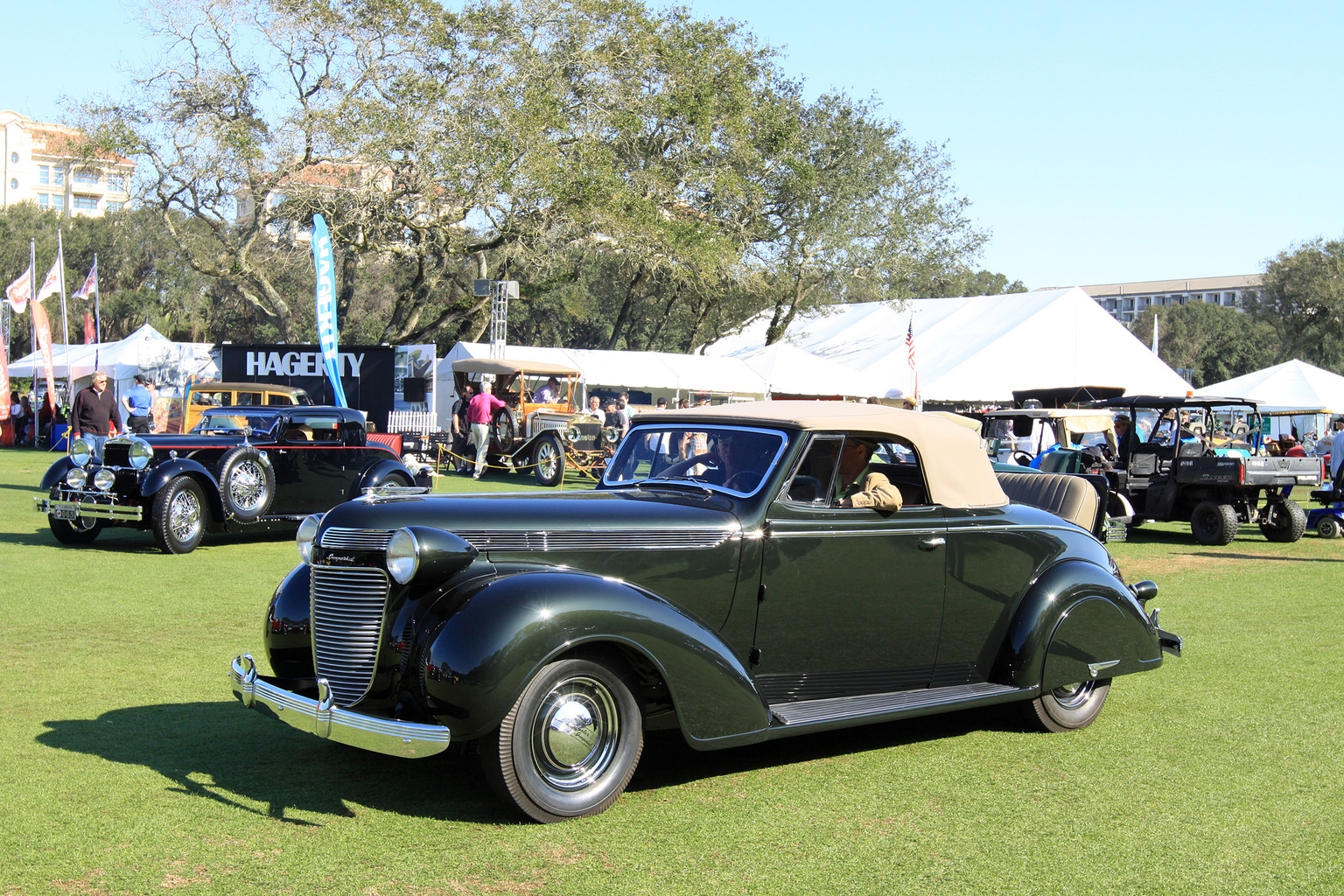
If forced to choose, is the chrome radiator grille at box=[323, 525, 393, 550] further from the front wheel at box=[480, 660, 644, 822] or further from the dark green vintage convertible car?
the front wheel at box=[480, 660, 644, 822]

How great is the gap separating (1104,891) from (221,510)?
32.3 ft

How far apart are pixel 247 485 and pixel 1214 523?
41.0 ft

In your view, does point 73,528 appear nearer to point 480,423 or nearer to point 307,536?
point 307,536

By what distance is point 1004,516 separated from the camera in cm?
505

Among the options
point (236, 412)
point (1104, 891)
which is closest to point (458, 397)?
point (236, 412)

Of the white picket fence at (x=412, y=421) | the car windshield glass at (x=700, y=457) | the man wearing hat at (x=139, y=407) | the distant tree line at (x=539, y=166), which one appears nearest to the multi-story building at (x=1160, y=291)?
the distant tree line at (x=539, y=166)

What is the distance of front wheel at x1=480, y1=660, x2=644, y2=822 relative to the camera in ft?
11.9

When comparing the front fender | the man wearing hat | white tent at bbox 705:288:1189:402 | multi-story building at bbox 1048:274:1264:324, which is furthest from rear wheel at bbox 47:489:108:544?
multi-story building at bbox 1048:274:1264:324

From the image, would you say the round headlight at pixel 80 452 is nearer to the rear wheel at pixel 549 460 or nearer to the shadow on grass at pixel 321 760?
the shadow on grass at pixel 321 760

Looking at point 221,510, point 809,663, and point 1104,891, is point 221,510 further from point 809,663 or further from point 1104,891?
point 1104,891

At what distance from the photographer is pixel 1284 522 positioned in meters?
14.5

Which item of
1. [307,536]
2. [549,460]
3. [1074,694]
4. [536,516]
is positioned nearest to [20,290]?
[549,460]

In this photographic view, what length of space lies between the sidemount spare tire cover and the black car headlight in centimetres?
794

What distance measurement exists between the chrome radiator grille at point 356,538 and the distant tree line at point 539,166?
904 inches
